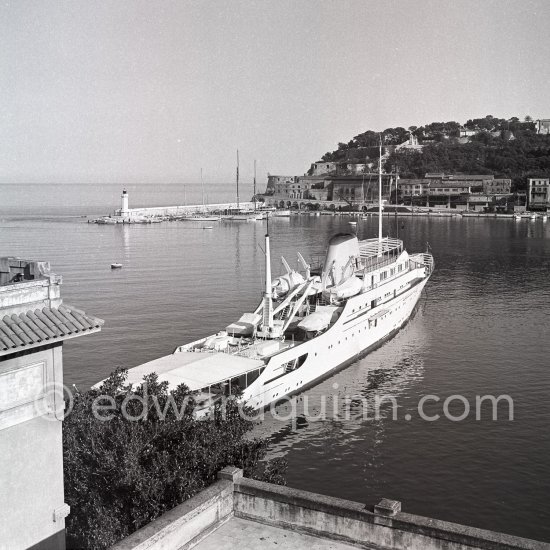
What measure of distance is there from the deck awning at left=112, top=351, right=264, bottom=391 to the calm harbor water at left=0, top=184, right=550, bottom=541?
2.40 metres

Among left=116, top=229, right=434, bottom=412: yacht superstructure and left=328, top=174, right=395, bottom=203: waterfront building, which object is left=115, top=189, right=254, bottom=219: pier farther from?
left=116, top=229, right=434, bottom=412: yacht superstructure

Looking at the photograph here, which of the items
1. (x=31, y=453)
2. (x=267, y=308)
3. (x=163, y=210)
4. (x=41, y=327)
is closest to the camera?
(x=41, y=327)

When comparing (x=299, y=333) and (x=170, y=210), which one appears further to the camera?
(x=170, y=210)

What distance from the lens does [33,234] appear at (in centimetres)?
10494

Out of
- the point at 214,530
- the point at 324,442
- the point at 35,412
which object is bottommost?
the point at 324,442

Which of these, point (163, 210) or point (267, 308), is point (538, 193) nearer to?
point (163, 210)

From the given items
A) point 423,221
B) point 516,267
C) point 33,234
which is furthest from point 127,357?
point 423,221

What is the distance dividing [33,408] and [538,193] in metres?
153

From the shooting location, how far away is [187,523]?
10367mm

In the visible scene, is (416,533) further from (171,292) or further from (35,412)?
(171,292)

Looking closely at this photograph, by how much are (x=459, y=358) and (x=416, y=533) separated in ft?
81.6

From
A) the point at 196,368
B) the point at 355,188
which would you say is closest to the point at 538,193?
the point at 355,188

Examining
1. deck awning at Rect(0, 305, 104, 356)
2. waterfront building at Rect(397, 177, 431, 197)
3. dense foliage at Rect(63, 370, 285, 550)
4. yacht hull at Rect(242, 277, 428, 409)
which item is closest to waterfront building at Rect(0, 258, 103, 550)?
deck awning at Rect(0, 305, 104, 356)

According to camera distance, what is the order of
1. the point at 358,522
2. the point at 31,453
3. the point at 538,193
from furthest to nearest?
the point at 538,193 → the point at 31,453 → the point at 358,522
